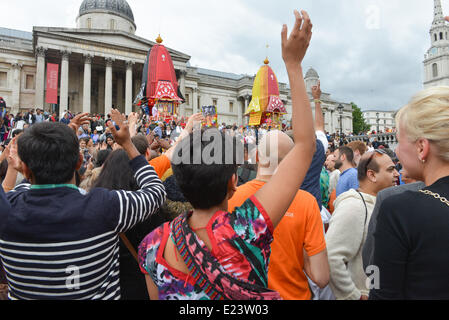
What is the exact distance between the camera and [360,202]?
2.31 meters

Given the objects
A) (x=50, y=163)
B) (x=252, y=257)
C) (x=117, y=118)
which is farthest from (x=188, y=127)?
(x=252, y=257)

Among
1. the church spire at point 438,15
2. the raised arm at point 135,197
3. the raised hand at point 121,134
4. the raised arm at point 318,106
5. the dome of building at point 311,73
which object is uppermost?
the church spire at point 438,15

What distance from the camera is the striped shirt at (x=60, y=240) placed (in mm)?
1321

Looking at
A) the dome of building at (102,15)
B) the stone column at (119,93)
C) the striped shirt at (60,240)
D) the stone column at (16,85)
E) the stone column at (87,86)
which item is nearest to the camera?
the striped shirt at (60,240)

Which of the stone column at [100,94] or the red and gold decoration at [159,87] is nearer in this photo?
the red and gold decoration at [159,87]

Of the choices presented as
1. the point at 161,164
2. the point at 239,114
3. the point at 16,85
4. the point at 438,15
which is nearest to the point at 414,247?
the point at 161,164

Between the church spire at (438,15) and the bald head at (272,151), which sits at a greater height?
the church spire at (438,15)

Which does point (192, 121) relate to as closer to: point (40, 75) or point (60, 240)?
point (60, 240)

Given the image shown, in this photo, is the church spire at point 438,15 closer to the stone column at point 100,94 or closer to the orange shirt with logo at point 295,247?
the stone column at point 100,94

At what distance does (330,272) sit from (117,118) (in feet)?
6.15

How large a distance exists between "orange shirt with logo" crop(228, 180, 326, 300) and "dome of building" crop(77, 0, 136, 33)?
40.1 m

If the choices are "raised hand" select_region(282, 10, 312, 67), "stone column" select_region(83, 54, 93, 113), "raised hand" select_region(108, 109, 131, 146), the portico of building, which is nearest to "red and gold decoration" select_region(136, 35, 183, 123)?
"raised hand" select_region(108, 109, 131, 146)

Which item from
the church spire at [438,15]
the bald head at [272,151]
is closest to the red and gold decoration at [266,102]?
the bald head at [272,151]

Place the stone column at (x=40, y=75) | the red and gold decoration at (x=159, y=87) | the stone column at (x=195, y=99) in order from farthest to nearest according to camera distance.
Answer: the stone column at (x=195, y=99), the stone column at (x=40, y=75), the red and gold decoration at (x=159, y=87)
